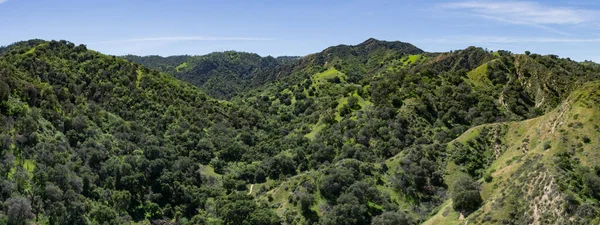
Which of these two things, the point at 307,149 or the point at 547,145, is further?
the point at 307,149

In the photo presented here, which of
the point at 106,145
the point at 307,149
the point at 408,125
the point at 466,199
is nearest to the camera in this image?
the point at 466,199

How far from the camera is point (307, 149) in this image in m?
120

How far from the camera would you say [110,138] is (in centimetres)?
11094

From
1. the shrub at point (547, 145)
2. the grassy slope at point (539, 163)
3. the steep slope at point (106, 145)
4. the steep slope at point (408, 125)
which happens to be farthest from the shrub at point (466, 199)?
the steep slope at point (106, 145)

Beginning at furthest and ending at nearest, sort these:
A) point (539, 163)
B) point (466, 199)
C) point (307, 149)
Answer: point (307, 149)
point (466, 199)
point (539, 163)

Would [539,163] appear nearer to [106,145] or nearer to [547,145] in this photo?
[547,145]

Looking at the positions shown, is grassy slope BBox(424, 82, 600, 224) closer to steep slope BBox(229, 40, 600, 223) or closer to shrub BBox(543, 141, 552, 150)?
shrub BBox(543, 141, 552, 150)

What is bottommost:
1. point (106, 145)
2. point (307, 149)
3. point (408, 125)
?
point (307, 149)

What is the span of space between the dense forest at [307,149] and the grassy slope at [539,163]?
26 cm

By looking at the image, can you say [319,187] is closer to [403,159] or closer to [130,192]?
[403,159]

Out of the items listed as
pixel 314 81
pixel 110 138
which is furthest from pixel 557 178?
pixel 314 81

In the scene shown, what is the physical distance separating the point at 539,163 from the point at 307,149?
6446 cm

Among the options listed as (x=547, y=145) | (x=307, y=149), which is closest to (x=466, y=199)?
(x=547, y=145)

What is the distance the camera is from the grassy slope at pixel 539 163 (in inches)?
2297
